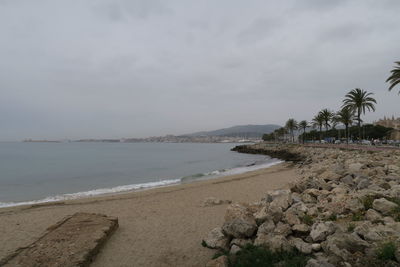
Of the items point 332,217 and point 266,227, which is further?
point 332,217

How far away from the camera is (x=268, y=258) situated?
4.57 metres

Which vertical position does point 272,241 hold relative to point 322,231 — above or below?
below

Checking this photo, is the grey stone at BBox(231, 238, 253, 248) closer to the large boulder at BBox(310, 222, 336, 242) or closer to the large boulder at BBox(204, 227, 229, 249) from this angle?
the large boulder at BBox(204, 227, 229, 249)

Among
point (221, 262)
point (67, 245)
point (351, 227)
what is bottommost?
point (67, 245)

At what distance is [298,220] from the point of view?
18.4 feet

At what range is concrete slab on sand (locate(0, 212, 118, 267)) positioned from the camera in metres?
5.67

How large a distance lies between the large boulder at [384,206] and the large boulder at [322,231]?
1793mm

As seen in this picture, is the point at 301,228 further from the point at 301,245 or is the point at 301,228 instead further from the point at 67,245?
the point at 67,245

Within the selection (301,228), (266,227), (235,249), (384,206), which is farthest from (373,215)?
(235,249)

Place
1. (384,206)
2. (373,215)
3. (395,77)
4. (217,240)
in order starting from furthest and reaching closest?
1. (395,77)
2. (217,240)
3. (384,206)
4. (373,215)

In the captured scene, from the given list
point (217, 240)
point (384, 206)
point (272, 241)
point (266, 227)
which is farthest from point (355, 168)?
point (272, 241)

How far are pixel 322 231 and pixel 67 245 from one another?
20.4 ft

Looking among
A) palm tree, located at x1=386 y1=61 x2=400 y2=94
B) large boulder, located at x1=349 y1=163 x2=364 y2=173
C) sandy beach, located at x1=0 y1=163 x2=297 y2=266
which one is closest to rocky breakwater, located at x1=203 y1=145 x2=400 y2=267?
sandy beach, located at x1=0 y1=163 x2=297 y2=266

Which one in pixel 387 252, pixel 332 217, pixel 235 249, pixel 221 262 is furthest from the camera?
pixel 332 217
